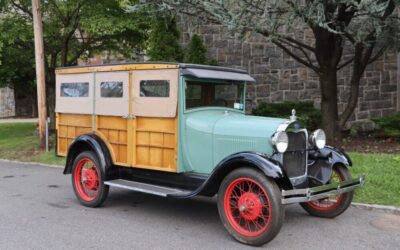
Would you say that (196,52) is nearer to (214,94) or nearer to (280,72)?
(280,72)

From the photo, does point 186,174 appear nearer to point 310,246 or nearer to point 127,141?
point 127,141

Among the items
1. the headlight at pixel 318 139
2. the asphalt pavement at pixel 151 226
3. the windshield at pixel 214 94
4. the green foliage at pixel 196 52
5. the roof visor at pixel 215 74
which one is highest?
the green foliage at pixel 196 52

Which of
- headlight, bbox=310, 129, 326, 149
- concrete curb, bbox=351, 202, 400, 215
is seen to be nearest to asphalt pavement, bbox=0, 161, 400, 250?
concrete curb, bbox=351, 202, 400, 215

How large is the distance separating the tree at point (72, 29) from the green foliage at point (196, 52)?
1.41 metres

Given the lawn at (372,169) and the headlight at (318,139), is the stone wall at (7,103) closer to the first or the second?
the lawn at (372,169)

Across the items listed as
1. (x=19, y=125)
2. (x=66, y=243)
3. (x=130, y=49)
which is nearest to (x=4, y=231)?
(x=66, y=243)

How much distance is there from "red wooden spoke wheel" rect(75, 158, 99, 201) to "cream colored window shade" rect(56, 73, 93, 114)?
0.83 meters

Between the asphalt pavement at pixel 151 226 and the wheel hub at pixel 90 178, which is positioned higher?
the wheel hub at pixel 90 178

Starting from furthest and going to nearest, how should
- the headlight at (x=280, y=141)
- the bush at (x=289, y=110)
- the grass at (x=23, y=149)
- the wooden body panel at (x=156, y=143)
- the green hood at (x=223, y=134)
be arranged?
the bush at (x=289, y=110) → the grass at (x=23, y=149) → the wooden body panel at (x=156, y=143) → the green hood at (x=223, y=134) → the headlight at (x=280, y=141)

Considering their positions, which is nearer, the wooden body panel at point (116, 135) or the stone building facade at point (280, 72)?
the wooden body panel at point (116, 135)

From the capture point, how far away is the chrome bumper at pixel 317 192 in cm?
537

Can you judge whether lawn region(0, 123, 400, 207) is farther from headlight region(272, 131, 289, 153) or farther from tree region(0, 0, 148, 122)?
tree region(0, 0, 148, 122)

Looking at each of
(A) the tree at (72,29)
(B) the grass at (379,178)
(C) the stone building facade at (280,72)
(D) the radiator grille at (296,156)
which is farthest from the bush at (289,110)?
(D) the radiator grille at (296,156)

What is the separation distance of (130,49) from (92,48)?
1274 millimetres
